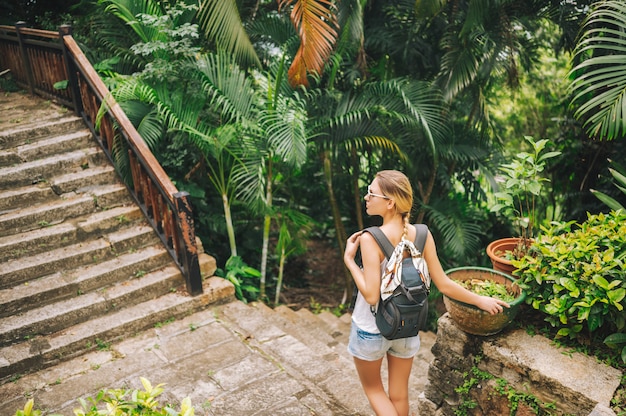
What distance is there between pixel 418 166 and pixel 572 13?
2355 millimetres

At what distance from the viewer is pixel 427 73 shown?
21.9 feet

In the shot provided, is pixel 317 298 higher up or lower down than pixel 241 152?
lower down

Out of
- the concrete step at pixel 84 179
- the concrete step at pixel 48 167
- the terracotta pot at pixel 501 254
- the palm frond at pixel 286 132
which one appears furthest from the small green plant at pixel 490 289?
the concrete step at pixel 48 167

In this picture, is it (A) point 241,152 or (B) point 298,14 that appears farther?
(A) point 241,152

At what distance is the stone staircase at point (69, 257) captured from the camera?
405 centimetres

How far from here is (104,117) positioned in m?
5.27

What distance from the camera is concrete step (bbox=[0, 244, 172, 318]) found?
4129 millimetres

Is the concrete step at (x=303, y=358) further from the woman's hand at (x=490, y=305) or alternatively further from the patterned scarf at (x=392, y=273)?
the patterned scarf at (x=392, y=273)

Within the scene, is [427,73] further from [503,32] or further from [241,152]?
[241,152]

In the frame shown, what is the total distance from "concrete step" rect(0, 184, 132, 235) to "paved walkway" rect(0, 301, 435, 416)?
4.72 ft

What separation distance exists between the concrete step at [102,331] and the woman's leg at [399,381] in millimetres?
1969

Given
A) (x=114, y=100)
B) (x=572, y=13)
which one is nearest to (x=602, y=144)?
(x=572, y=13)

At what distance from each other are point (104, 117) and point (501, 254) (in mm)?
4068

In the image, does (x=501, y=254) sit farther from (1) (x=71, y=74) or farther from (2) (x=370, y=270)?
(1) (x=71, y=74)
